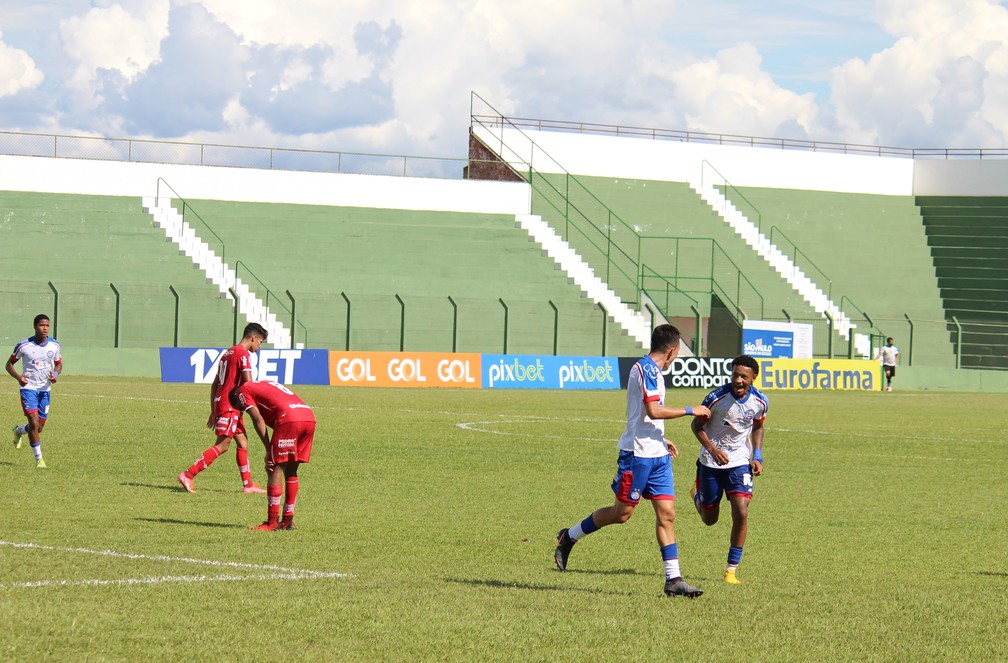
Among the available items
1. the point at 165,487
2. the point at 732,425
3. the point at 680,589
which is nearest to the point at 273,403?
the point at 165,487

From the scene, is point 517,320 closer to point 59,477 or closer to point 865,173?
point 865,173

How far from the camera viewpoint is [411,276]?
51.6 meters

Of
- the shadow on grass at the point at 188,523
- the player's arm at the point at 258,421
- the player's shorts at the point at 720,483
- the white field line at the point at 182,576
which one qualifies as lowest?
the shadow on grass at the point at 188,523

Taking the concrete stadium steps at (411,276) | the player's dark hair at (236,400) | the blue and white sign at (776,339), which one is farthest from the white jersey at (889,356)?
the player's dark hair at (236,400)

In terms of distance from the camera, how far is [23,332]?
42.9 m

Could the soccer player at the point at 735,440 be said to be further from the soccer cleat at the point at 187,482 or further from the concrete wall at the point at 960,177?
the concrete wall at the point at 960,177

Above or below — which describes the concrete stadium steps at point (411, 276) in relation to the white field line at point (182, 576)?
above

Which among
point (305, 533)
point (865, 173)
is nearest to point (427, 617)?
point (305, 533)

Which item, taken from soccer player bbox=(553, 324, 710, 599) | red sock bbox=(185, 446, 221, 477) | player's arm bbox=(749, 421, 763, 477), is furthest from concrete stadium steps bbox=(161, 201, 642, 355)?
soccer player bbox=(553, 324, 710, 599)

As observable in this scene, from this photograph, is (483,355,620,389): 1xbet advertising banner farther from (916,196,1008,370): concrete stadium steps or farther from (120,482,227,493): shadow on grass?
(120,482,227,493): shadow on grass

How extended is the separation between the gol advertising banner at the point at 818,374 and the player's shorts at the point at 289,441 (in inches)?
1357

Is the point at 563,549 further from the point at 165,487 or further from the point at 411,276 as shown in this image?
the point at 411,276

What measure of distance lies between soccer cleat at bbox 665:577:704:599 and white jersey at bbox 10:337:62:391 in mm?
11601

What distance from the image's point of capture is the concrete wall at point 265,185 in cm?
5044
